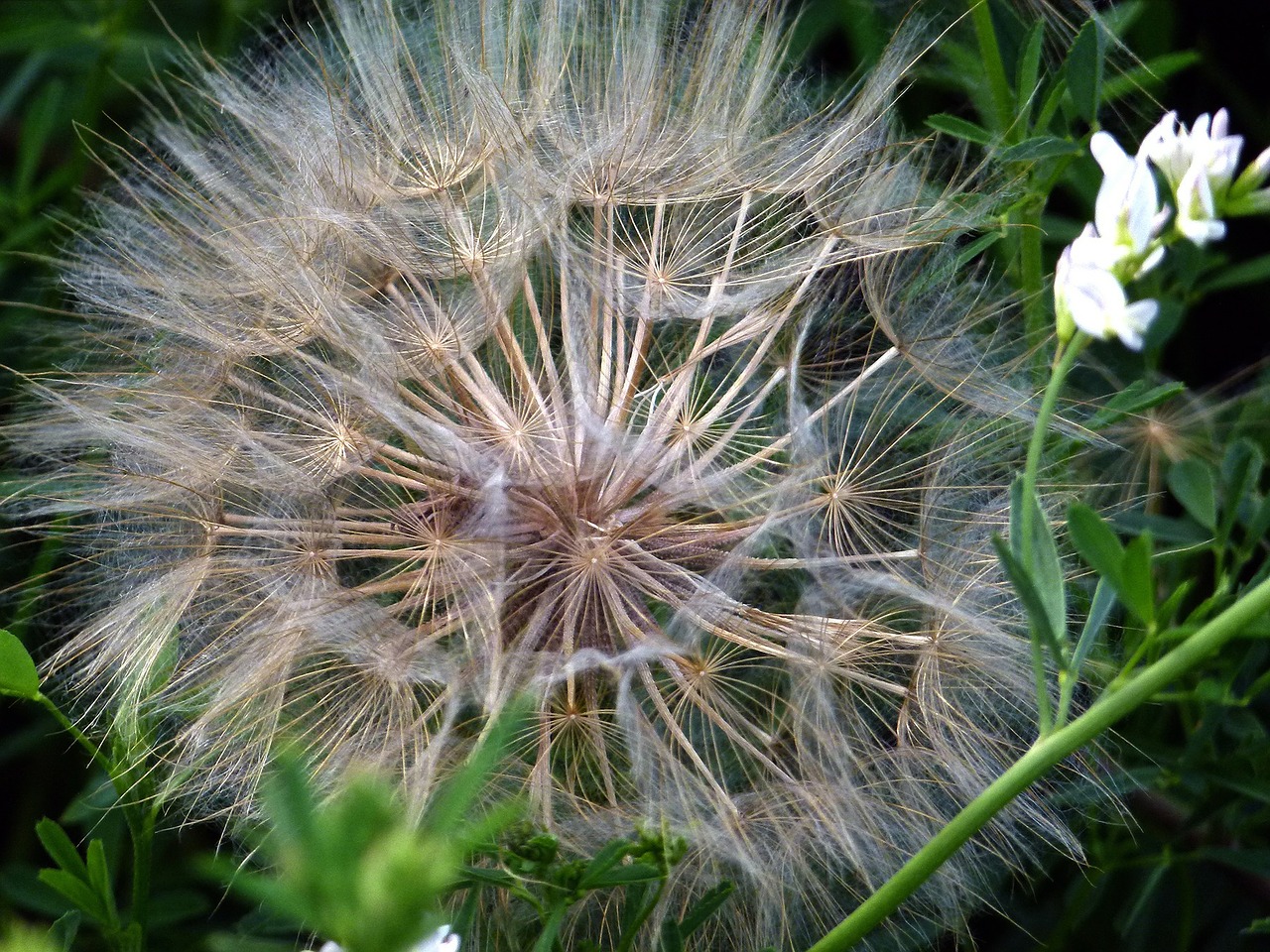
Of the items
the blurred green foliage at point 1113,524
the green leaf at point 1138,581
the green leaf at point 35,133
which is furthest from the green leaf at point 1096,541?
the green leaf at point 35,133

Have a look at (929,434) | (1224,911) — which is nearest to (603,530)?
(929,434)

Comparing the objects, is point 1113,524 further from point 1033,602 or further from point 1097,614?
point 1033,602

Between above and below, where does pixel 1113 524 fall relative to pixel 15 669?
below

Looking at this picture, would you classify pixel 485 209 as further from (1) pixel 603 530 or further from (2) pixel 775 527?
(2) pixel 775 527

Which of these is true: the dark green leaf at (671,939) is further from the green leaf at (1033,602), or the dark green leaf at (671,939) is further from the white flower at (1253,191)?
the white flower at (1253,191)

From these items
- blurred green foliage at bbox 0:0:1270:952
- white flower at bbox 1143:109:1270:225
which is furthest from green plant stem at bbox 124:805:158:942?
white flower at bbox 1143:109:1270:225

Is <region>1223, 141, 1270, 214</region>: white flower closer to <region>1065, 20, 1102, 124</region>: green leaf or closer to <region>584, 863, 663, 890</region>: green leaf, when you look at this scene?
<region>1065, 20, 1102, 124</region>: green leaf

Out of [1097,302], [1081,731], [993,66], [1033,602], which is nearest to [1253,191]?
[1097,302]
